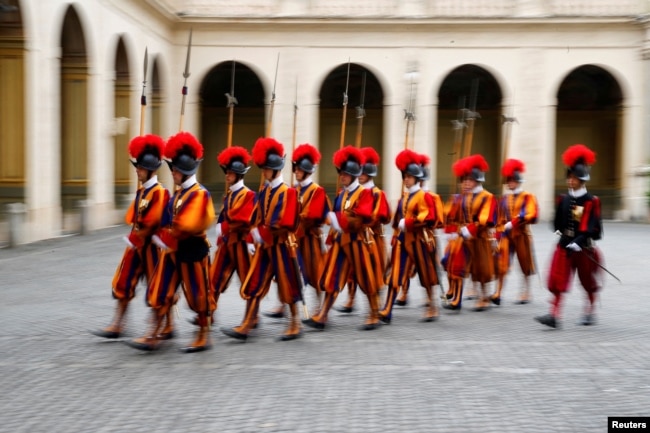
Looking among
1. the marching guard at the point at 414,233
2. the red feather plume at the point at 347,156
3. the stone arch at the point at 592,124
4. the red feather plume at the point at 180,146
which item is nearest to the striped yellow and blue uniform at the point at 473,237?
the marching guard at the point at 414,233

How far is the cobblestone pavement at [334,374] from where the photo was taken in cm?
589

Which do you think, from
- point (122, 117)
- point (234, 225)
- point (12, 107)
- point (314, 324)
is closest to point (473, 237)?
point (314, 324)

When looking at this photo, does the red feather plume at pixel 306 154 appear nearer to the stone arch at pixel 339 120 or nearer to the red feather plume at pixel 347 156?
the red feather plume at pixel 347 156

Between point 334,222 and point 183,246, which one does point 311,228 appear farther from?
point 183,246

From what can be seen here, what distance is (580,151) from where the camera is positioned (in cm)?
949

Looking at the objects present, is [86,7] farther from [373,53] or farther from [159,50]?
[373,53]

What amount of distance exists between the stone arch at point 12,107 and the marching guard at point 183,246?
10023mm

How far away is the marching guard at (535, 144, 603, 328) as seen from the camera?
Result: 932 centimetres

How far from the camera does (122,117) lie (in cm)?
2328

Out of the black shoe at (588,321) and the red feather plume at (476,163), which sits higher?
the red feather plume at (476,163)

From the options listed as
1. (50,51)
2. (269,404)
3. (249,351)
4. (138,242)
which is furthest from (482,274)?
(50,51)

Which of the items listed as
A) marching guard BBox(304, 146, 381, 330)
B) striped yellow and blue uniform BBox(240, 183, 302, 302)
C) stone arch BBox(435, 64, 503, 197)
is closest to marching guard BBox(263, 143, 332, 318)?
marching guard BBox(304, 146, 381, 330)

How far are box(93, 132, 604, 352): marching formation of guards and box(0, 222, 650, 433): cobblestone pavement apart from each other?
13.1 inches

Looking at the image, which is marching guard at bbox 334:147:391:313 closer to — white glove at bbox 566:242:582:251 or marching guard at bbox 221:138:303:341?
marching guard at bbox 221:138:303:341
